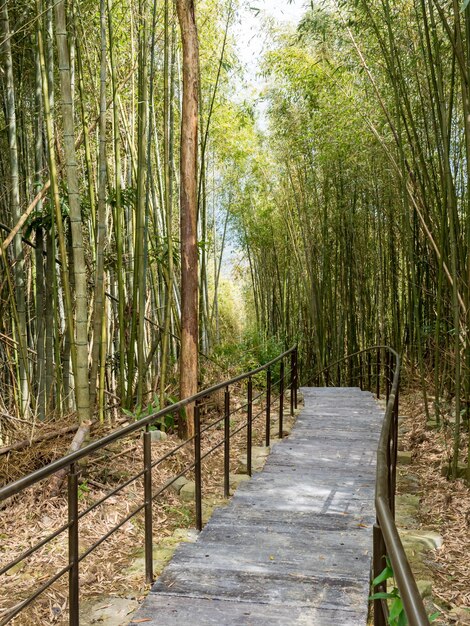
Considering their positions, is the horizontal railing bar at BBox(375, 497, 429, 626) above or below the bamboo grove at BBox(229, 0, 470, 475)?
below

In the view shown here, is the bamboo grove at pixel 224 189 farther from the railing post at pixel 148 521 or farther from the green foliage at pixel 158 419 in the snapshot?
the railing post at pixel 148 521

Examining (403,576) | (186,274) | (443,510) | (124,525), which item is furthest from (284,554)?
(186,274)

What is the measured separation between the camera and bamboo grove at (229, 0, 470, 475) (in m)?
5.03

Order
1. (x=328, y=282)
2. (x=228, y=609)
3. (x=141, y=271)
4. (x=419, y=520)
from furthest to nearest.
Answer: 1. (x=328, y=282)
2. (x=141, y=271)
3. (x=419, y=520)
4. (x=228, y=609)

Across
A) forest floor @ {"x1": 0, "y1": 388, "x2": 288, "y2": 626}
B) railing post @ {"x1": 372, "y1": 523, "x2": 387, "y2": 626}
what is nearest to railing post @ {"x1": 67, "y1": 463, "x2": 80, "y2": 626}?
forest floor @ {"x1": 0, "y1": 388, "x2": 288, "y2": 626}

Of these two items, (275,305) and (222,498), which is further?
(275,305)

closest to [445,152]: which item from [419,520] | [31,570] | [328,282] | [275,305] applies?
[419,520]

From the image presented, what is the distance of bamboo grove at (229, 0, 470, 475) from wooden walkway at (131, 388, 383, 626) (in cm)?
88

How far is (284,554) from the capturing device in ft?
8.82

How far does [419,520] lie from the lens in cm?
348

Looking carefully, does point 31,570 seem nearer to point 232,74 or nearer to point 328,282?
point 328,282

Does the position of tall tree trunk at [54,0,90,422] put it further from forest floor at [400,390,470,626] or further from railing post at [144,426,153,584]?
forest floor at [400,390,470,626]

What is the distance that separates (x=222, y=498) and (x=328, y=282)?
5.49 metres

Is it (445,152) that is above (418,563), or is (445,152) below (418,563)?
above
